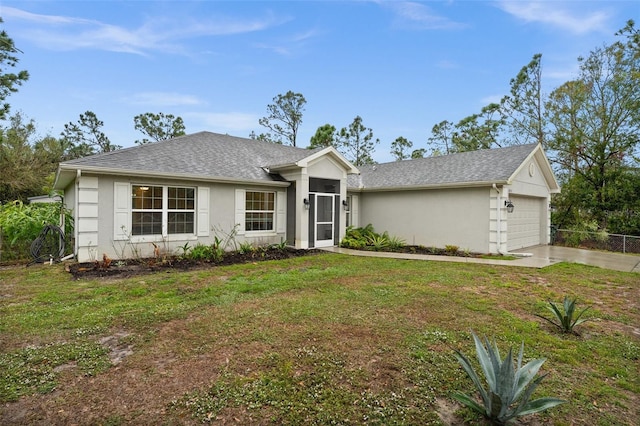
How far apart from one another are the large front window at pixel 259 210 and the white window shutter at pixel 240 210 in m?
0.19

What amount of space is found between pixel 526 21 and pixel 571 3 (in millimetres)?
1724

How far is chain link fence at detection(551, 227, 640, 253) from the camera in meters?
13.7

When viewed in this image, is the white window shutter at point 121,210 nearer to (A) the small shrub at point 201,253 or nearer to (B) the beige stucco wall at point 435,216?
(A) the small shrub at point 201,253

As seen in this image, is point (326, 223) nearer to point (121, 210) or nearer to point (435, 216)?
point (435, 216)

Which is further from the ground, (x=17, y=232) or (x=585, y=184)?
(x=585, y=184)

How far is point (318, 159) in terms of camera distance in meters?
12.6

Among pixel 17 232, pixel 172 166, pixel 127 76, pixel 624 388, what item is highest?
pixel 127 76

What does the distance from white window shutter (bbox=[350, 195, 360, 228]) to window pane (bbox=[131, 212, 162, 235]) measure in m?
8.59

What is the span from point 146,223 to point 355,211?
919 cm

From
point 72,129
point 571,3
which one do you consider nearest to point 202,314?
point 571,3

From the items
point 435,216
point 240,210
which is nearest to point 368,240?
point 435,216

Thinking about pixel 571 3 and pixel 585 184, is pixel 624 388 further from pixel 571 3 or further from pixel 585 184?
pixel 585 184

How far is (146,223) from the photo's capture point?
32.3ft

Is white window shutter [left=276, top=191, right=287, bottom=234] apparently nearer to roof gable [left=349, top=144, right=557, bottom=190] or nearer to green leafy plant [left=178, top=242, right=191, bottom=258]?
green leafy plant [left=178, top=242, right=191, bottom=258]
